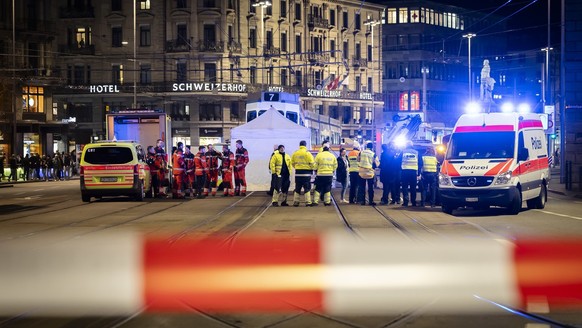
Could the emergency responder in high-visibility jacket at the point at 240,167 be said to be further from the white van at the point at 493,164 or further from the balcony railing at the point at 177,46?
the balcony railing at the point at 177,46

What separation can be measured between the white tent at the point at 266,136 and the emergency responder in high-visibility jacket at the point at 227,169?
307 centimetres

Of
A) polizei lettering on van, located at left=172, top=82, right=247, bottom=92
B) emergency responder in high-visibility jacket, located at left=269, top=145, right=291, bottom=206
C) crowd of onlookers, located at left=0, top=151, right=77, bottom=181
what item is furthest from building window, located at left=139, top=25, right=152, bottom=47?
emergency responder in high-visibility jacket, located at left=269, top=145, right=291, bottom=206

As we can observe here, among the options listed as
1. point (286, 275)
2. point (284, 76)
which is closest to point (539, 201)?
point (286, 275)

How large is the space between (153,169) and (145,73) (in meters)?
50.9

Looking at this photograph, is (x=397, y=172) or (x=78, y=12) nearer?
(x=397, y=172)

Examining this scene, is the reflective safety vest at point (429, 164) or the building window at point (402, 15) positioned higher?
the building window at point (402, 15)

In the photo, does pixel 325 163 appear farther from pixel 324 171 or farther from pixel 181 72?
pixel 181 72

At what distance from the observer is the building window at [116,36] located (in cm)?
8262

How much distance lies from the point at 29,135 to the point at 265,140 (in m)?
39.3

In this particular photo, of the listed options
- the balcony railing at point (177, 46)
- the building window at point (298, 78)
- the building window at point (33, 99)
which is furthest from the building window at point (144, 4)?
the building window at point (298, 78)

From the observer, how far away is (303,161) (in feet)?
90.3

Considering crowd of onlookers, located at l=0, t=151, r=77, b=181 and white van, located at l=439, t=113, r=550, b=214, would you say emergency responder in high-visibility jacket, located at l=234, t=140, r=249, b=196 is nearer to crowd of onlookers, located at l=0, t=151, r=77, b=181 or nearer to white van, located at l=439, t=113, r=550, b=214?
white van, located at l=439, t=113, r=550, b=214

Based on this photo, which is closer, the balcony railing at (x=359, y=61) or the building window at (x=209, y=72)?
the building window at (x=209, y=72)

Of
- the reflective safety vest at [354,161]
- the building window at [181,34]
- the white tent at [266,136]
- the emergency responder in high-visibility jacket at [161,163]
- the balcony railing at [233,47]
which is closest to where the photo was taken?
the reflective safety vest at [354,161]
